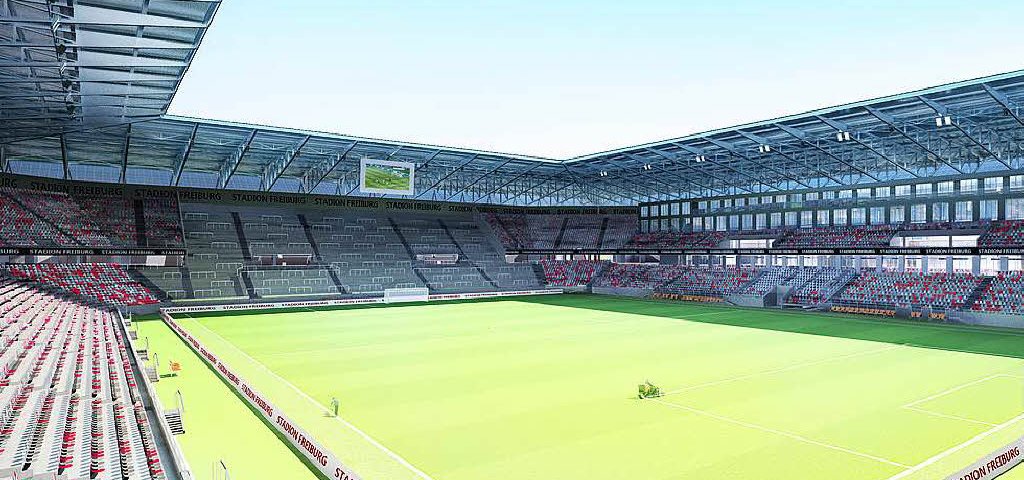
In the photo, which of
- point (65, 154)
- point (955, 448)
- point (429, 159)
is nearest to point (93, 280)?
point (65, 154)

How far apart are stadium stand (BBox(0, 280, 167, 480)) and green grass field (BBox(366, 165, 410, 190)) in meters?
26.3

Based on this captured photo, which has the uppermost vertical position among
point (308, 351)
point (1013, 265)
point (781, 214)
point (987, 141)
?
point (987, 141)

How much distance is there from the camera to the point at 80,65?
2222 centimetres

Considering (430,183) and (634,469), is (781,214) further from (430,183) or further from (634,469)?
(634,469)

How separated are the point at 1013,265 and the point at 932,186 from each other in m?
8.18

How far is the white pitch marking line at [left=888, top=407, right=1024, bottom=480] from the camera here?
11.7 meters

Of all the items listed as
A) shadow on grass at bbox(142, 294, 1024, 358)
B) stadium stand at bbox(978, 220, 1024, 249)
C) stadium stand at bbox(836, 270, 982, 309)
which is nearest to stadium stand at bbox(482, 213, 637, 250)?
shadow on grass at bbox(142, 294, 1024, 358)

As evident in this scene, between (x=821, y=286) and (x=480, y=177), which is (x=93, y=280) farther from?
Result: (x=821, y=286)

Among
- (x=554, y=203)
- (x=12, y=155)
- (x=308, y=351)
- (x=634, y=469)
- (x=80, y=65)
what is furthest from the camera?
(x=554, y=203)

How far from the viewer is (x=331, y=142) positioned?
45500 mm

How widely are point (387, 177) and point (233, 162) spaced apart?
1376cm

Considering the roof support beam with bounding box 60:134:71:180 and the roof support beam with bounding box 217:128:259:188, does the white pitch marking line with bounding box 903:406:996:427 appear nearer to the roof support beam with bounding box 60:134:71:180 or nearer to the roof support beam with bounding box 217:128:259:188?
the roof support beam with bounding box 217:128:259:188

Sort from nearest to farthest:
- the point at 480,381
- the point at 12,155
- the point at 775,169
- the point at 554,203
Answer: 1. the point at 480,381
2. the point at 12,155
3. the point at 775,169
4. the point at 554,203

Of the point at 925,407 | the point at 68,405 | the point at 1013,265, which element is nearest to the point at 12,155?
the point at 68,405
